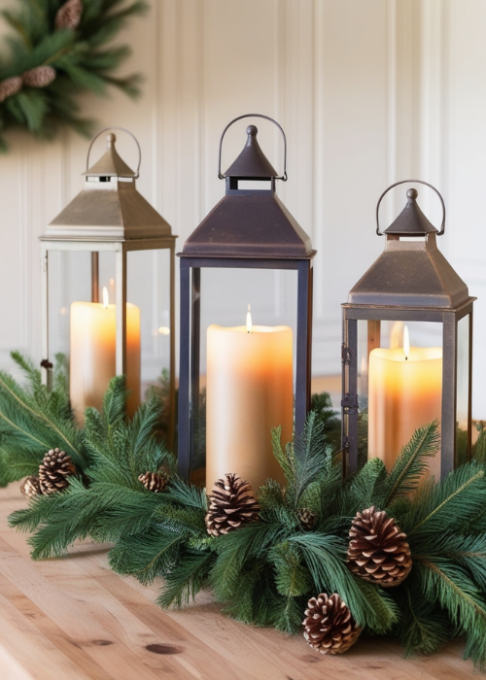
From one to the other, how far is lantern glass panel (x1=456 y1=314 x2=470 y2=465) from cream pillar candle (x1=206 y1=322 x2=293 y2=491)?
17 cm

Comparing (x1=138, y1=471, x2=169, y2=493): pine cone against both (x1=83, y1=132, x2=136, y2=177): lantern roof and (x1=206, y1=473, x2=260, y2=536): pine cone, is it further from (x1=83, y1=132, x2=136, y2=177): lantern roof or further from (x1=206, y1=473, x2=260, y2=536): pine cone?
(x1=83, y1=132, x2=136, y2=177): lantern roof

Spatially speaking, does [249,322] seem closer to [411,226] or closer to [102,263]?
[411,226]

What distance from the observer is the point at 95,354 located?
103cm

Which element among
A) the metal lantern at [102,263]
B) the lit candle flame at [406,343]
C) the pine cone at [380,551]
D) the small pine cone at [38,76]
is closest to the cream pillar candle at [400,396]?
the lit candle flame at [406,343]

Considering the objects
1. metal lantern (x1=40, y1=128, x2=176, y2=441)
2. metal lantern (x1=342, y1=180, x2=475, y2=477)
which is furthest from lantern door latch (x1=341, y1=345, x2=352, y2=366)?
metal lantern (x1=40, y1=128, x2=176, y2=441)

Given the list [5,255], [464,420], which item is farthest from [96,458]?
[5,255]

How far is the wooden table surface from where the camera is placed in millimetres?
604

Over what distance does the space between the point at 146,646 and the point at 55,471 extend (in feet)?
1.05

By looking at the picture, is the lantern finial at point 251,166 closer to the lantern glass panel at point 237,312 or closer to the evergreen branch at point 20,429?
the lantern glass panel at point 237,312

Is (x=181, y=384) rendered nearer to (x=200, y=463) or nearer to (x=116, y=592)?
(x=200, y=463)

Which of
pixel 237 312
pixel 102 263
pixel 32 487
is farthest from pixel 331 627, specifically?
pixel 102 263

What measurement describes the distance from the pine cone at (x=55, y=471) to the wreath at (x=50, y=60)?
1.40m

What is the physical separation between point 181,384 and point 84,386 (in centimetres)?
25

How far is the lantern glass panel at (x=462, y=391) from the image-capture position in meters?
0.76
